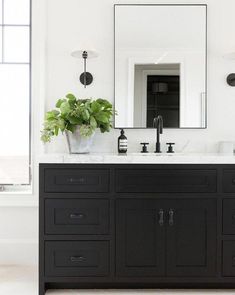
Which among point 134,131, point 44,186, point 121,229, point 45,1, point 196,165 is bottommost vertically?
point 121,229

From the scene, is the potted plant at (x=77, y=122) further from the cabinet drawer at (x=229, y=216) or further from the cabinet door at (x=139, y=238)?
the cabinet drawer at (x=229, y=216)

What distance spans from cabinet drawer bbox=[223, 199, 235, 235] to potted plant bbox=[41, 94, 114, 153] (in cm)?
109

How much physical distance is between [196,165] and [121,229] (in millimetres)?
697

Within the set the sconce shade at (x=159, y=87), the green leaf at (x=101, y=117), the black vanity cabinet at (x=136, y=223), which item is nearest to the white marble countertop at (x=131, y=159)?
the black vanity cabinet at (x=136, y=223)

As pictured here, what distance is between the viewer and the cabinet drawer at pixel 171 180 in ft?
8.23

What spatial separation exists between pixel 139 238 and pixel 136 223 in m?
0.11

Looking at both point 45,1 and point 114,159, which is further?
point 45,1

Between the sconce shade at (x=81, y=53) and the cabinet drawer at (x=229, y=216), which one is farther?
the sconce shade at (x=81, y=53)

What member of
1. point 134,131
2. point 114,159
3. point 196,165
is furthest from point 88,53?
point 196,165

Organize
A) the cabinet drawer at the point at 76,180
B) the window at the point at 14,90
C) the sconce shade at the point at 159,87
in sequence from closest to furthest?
the cabinet drawer at the point at 76,180 → the sconce shade at the point at 159,87 → the window at the point at 14,90

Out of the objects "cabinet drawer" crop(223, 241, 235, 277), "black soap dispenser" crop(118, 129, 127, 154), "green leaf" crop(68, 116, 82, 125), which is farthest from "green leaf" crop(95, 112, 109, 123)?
"cabinet drawer" crop(223, 241, 235, 277)

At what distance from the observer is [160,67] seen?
3104 mm

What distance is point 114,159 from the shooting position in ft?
8.22

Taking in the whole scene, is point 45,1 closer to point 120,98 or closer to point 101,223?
point 120,98
